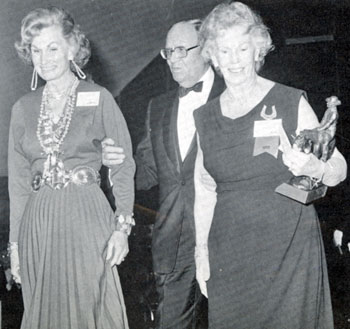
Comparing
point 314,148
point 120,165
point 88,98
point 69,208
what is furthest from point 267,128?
point 69,208

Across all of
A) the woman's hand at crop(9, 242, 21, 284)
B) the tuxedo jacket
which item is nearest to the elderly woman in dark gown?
the tuxedo jacket

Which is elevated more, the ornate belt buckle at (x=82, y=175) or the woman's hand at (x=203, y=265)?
the ornate belt buckle at (x=82, y=175)

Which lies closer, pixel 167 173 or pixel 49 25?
pixel 49 25

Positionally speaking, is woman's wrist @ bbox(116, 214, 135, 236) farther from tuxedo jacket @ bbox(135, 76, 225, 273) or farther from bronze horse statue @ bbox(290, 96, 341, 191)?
bronze horse statue @ bbox(290, 96, 341, 191)

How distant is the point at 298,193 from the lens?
153 cm

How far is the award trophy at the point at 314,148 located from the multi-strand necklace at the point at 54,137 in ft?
2.74

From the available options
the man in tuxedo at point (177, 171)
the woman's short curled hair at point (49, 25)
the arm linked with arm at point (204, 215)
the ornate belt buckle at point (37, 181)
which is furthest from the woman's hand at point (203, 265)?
the woman's short curled hair at point (49, 25)

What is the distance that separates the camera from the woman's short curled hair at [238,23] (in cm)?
174

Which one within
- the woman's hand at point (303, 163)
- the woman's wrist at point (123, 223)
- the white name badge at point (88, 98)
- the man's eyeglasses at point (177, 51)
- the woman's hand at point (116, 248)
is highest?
the man's eyeglasses at point (177, 51)

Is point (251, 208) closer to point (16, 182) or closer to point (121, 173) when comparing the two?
point (121, 173)

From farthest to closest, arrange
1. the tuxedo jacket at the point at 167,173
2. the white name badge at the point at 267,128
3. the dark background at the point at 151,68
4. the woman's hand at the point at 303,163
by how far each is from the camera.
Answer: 1. the dark background at the point at 151,68
2. the tuxedo jacket at the point at 167,173
3. the white name badge at the point at 267,128
4. the woman's hand at the point at 303,163

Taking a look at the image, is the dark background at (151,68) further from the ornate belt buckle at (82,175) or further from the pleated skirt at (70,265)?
the ornate belt buckle at (82,175)

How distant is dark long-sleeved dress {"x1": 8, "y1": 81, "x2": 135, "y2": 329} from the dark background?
2.86ft

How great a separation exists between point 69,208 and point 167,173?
547 mm
